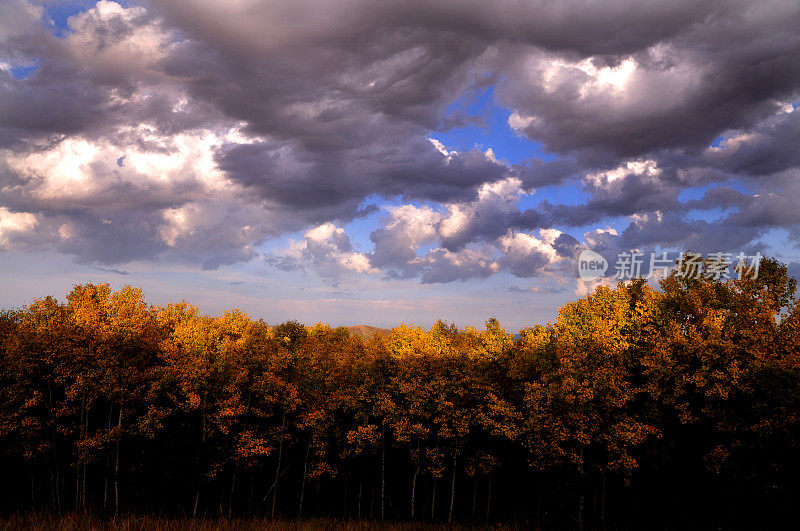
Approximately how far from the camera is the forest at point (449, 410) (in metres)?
40.4

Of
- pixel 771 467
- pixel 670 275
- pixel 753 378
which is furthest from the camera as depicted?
pixel 670 275

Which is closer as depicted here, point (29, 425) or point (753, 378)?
point (753, 378)

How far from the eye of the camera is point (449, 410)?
4753cm

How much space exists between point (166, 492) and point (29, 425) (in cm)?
1485

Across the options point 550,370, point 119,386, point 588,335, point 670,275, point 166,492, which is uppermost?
point 670,275

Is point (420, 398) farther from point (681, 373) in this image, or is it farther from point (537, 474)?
point (681, 373)

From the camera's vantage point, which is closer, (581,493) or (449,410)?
(581,493)

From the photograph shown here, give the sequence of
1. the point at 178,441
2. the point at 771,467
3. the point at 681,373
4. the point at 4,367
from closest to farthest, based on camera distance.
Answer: the point at 771,467 → the point at 681,373 → the point at 4,367 → the point at 178,441

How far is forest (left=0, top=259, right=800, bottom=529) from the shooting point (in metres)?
40.4

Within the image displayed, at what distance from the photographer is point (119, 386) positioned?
45656mm

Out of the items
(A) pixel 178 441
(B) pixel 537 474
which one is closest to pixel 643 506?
(B) pixel 537 474

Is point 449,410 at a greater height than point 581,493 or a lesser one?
greater

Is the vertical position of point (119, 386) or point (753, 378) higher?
Answer: point (753, 378)

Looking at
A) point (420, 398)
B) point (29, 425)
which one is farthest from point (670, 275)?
point (29, 425)
